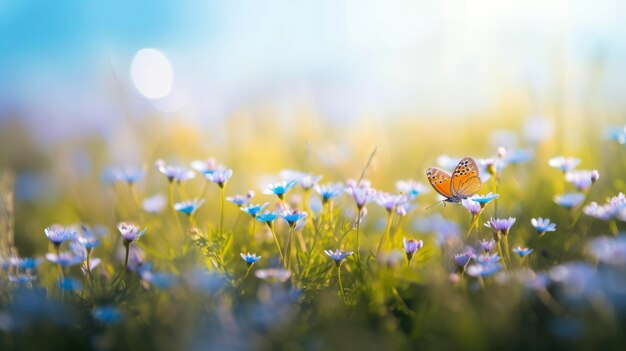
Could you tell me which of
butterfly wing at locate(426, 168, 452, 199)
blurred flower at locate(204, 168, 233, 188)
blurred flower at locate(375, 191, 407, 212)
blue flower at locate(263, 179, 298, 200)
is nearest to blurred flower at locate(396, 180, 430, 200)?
butterfly wing at locate(426, 168, 452, 199)

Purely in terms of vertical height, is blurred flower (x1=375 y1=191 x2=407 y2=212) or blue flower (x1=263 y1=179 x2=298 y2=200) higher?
blue flower (x1=263 y1=179 x2=298 y2=200)

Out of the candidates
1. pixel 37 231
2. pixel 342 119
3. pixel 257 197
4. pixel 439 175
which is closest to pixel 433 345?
pixel 439 175

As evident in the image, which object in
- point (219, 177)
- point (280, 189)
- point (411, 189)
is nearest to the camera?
point (280, 189)

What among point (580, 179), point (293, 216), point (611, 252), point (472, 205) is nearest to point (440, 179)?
point (472, 205)

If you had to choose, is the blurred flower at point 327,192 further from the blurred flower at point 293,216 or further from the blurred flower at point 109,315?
the blurred flower at point 109,315

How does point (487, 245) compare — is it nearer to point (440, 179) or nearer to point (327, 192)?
point (440, 179)

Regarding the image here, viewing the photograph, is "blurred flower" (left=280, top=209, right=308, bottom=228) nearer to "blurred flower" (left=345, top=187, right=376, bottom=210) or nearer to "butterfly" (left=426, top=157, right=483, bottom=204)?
"blurred flower" (left=345, top=187, right=376, bottom=210)
